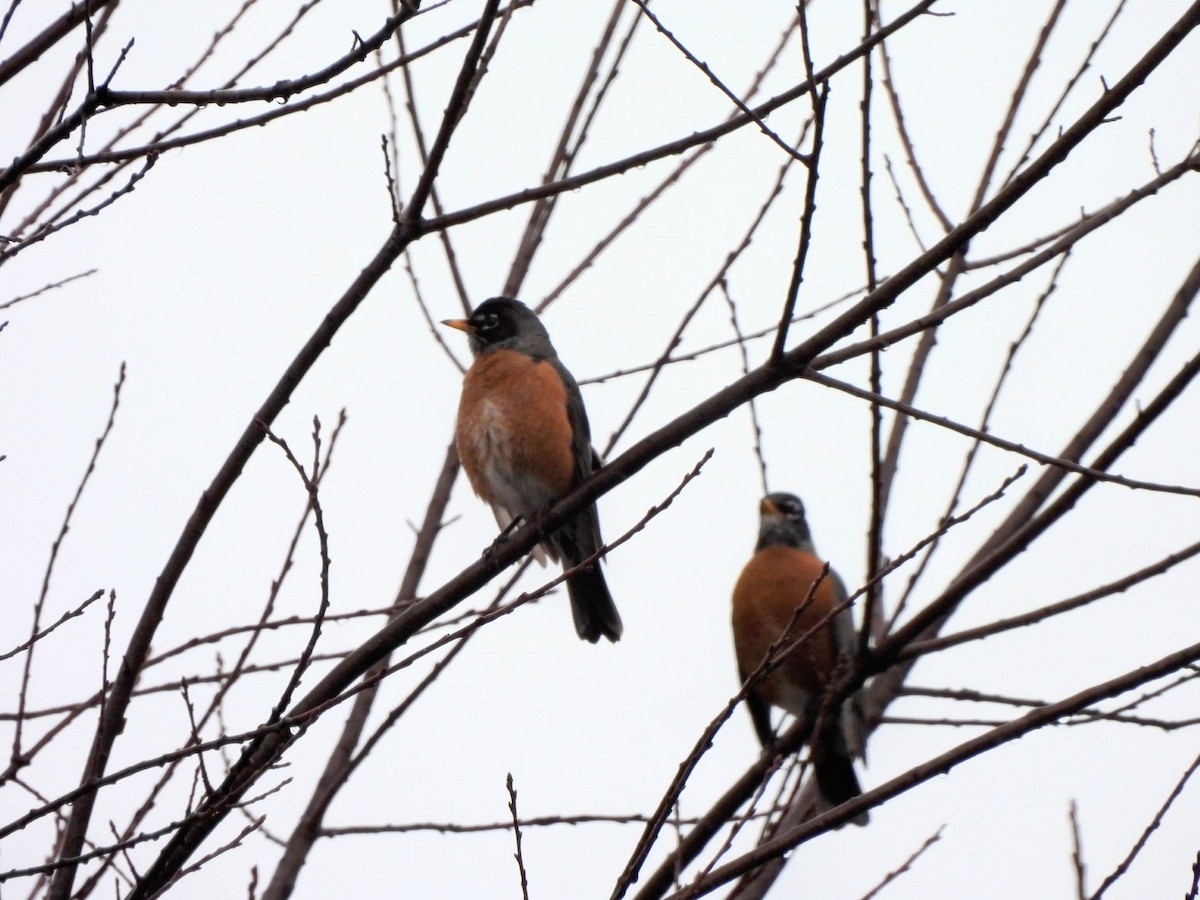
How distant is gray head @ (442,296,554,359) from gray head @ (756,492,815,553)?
1.43 metres

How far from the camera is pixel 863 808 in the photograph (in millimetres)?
2490

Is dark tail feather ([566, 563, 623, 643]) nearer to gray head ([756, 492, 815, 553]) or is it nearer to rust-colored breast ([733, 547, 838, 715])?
rust-colored breast ([733, 547, 838, 715])

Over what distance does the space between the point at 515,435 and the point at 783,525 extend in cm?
184

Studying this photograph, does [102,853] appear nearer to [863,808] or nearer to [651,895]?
[651,895]

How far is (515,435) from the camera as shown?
564 centimetres

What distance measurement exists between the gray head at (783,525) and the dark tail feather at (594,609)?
1.37 m

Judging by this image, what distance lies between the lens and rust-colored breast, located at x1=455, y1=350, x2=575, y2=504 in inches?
223

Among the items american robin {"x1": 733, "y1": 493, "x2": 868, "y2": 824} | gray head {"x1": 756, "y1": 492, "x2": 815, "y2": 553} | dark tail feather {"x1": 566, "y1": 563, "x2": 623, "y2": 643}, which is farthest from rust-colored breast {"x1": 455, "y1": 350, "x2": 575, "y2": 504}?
gray head {"x1": 756, "y1": 492, "x2": 815, "y2": 553}

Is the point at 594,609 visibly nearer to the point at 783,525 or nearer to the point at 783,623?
the point at 783,623

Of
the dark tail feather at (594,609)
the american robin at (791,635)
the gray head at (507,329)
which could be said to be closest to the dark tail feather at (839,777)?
the american robin at (791,635)

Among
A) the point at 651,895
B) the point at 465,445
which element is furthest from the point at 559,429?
the point at 651,895

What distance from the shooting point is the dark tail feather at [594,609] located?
564cm

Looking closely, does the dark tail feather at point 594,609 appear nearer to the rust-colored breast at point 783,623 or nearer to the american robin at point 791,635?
the american robin at point 791,635

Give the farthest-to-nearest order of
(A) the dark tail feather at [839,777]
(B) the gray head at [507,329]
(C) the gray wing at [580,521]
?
(B) the gray head at [507,329] < (C) the gray wing at [580,521] < (A) the dark tail feather at [839,777]
